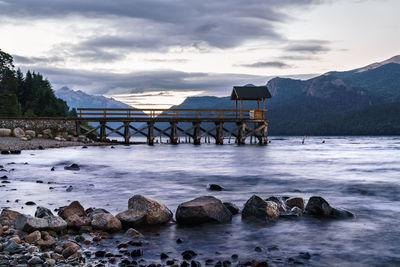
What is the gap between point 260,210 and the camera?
10805 mm

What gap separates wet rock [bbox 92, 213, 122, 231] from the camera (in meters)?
9.20

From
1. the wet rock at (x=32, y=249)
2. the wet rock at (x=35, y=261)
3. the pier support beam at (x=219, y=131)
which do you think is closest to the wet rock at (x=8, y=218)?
the wet rock at (x=32, y=249)

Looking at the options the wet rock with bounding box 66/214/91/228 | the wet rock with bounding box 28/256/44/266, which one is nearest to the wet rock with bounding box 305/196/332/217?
the wet rock with bounding box 66/214/91/228

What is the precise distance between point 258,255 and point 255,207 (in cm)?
300

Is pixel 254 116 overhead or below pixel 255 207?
overhead

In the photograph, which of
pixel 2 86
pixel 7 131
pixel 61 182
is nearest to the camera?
pixel 61 182

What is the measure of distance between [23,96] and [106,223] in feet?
254

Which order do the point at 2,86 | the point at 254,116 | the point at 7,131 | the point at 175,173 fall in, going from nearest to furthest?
the point at 175,173, the point at 7,131, the point at 254,116, the point at 2,86

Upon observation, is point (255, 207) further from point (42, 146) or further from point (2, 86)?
point (2, 86)

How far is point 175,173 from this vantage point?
24219mm

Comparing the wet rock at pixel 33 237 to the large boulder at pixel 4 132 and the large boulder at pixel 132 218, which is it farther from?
the large boulder at pixel 4 132

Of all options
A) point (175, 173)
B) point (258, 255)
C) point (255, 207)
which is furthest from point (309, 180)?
point (258, 255)

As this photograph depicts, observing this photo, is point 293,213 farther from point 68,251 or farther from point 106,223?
point 68,251

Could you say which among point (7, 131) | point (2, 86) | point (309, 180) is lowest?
point (309, 180)
